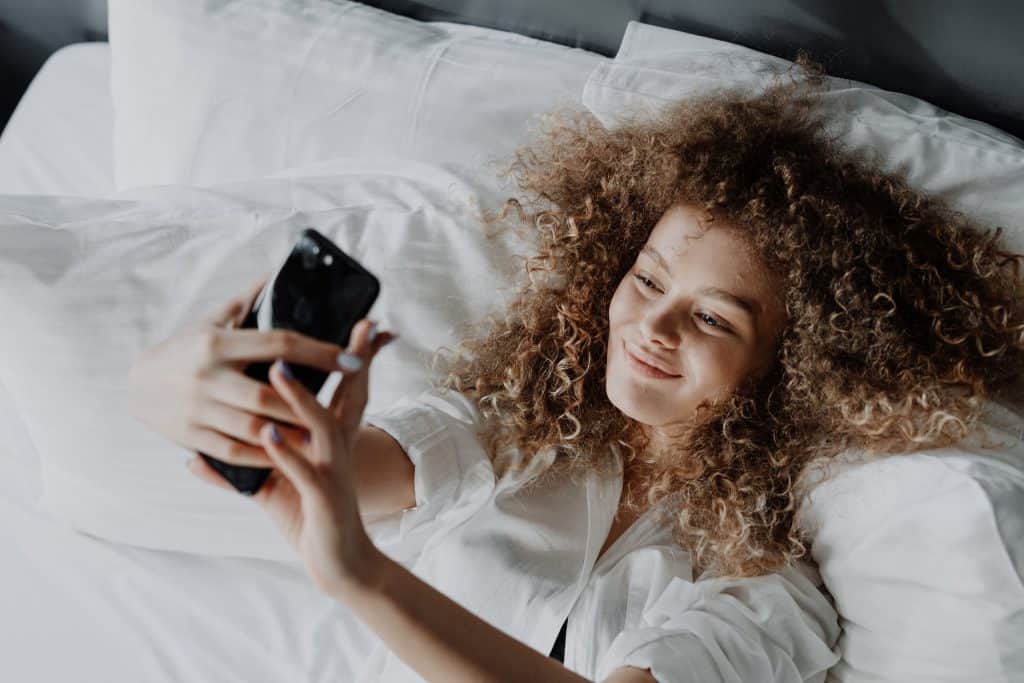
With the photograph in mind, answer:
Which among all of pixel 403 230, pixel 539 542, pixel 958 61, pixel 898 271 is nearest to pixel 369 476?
pixel 539 542

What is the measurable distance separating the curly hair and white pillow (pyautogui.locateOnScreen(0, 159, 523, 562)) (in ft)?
0.18

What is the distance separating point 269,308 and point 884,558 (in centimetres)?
65

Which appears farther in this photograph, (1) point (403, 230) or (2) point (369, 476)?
(1) point (403, 230)

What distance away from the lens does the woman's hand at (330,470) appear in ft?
2.09

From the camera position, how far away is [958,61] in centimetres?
117

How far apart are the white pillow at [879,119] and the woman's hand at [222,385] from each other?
640 millimetres

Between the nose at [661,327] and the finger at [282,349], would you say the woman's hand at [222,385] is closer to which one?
the finger at [282,349]

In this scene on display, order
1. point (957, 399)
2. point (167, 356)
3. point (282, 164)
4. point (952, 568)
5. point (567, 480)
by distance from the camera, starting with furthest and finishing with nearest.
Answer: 1. point (282, 164)
2. point (567, 480)
3. point (957, 399)
4. point (952, 568)
5. point (167, 356)

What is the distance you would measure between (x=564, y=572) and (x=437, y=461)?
0.20 meters

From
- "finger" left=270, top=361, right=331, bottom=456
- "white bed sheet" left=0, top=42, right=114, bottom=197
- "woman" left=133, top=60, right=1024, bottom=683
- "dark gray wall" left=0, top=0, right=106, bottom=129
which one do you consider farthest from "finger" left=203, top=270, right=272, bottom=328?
"dark gray wall" left=0, top=0, right=106, bottom=129

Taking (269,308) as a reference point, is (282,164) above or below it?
below

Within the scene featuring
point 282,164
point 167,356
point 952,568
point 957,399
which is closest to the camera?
point 167,356

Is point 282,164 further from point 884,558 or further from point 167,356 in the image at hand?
point 884,558

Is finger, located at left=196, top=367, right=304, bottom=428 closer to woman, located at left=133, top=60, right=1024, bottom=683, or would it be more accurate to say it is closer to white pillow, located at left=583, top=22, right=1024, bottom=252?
woman, located at left=133, top=60, right=1024, bottom=683
